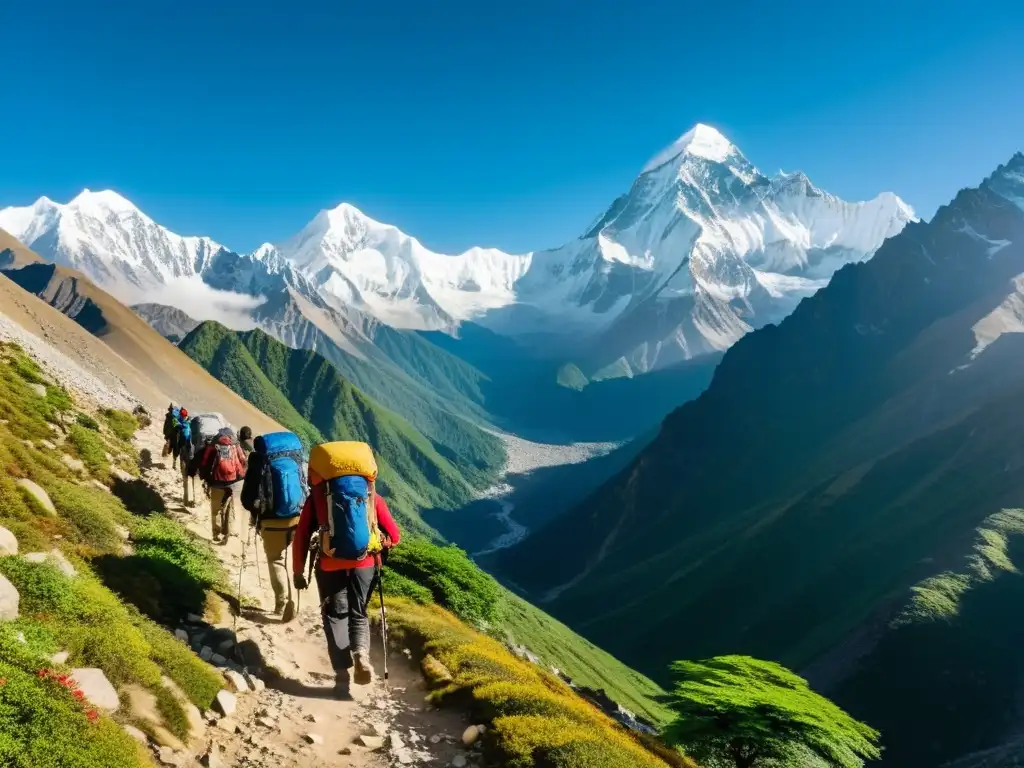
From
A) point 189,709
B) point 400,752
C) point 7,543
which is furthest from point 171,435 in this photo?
point 400,752

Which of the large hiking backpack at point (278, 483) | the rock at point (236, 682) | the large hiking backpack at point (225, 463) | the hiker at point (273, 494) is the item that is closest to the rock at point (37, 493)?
the hiker at point (273, 494)

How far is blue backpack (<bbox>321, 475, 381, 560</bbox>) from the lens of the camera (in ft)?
40.0

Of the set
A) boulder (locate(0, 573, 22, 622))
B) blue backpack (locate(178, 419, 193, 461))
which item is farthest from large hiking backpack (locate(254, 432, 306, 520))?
blue backpack (locate(178, 419, 193, 461))

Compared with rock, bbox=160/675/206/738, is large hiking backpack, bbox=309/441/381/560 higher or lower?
higher

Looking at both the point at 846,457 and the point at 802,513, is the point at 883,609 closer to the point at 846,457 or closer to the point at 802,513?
the point at 802,513

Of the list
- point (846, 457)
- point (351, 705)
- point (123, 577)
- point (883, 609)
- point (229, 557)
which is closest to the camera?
point (351, 705)

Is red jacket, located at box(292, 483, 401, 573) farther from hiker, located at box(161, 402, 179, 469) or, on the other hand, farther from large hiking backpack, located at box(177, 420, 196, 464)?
hiker, located at box(161, 402, 179, 469)

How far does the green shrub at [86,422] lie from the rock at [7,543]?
49.9 ft

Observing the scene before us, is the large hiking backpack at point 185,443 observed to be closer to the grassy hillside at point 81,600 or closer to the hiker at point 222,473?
the grassy hillside at point 81,600

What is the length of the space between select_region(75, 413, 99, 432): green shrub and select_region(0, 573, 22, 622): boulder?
17426 millimetres

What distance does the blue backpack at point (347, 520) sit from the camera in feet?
40.0

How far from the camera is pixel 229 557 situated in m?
20.3

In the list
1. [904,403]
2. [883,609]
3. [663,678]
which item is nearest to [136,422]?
[883,609]

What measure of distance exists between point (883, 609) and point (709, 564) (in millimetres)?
67996
